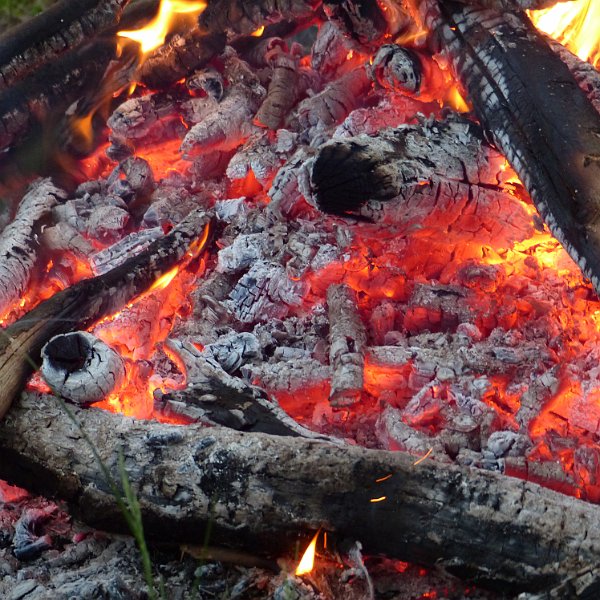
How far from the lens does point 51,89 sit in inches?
139

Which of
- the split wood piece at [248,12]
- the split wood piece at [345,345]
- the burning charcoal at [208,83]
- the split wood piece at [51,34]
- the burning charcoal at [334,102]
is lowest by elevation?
the split wood piece at [345,345]

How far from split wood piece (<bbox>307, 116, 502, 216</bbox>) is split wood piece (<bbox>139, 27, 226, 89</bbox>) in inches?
57.5

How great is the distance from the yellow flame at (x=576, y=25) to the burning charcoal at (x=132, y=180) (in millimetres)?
1839

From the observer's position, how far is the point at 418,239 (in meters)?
2.85

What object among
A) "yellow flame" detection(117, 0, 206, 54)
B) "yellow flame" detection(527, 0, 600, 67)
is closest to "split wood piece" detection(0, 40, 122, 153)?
"yellow flame" detection(117, 0, 206, 54)

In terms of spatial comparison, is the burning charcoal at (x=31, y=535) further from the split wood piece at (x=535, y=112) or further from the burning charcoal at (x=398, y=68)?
the burning charcoal at (x=398, y=68)

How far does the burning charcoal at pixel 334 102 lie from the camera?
345 cm

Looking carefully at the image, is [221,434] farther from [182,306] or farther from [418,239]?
[418,239]

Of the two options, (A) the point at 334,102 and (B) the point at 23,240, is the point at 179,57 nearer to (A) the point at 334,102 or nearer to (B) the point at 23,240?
(A) the point at 334,102

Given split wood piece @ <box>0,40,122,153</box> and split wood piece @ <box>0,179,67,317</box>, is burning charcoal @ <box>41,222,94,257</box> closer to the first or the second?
split wood piece @ <box>0,179,67,317</box>

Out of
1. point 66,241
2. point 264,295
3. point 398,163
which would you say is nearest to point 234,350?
point 264,295

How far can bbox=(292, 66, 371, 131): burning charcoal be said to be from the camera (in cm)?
345

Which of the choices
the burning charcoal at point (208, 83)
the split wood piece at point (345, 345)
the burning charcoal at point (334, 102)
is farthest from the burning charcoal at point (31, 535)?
the burning charcoal at point (208, 83)

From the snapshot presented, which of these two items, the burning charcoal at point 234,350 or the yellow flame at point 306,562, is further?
the burning charcoal at point 234,350
